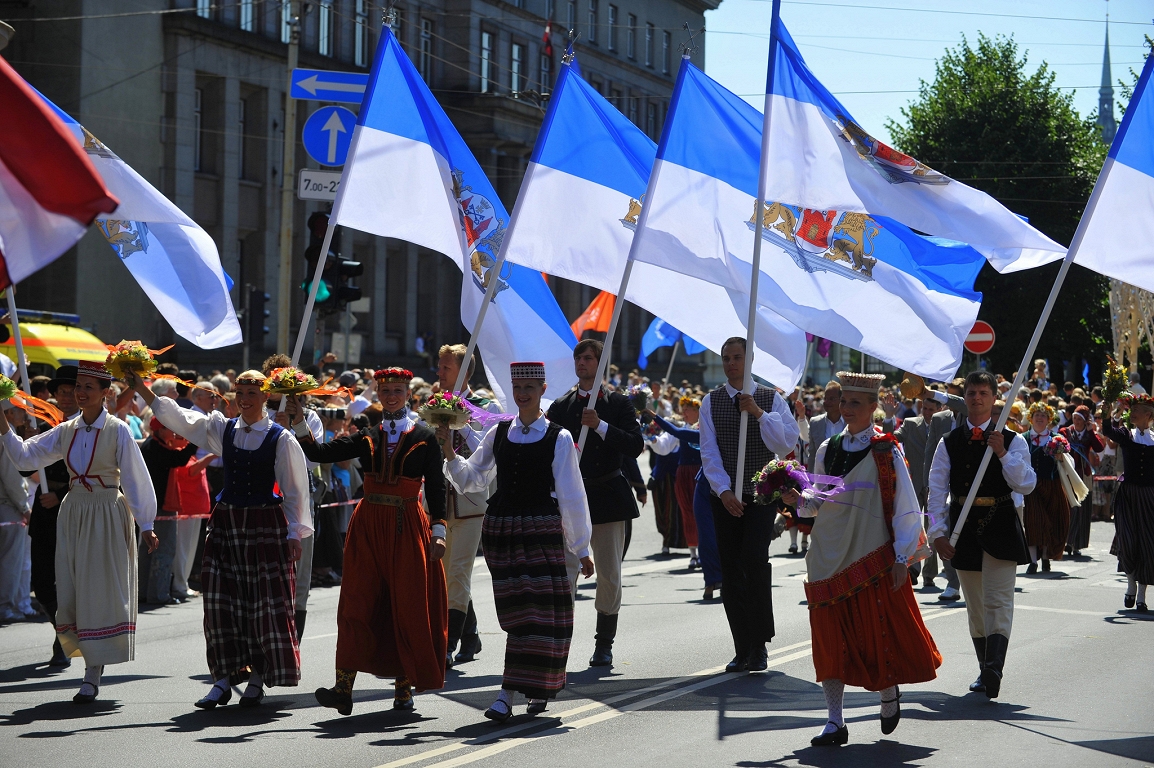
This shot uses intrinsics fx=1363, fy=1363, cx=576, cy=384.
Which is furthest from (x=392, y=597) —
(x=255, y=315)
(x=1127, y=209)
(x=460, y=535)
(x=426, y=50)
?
(x=426, y=50)

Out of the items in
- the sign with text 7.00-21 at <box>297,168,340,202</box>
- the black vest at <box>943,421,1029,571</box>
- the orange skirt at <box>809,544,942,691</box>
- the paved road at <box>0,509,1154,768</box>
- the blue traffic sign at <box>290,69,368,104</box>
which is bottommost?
the paved road at <box>0,509,1154,768</box>

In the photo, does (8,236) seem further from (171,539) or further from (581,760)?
(171,539)

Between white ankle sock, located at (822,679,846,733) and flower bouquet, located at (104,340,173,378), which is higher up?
flower bouquet, located at (104,340,173,378)

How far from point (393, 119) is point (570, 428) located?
270 cm

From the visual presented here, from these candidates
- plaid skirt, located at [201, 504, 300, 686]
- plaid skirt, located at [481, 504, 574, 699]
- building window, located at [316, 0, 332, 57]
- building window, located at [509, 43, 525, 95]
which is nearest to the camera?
plaid skirt, located at [481, 504, 574, 699]

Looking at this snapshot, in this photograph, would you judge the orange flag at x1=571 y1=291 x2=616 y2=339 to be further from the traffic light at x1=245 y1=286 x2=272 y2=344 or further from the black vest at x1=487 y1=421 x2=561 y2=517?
the black vest at x1=487 y1=421 x2=561 y2=517

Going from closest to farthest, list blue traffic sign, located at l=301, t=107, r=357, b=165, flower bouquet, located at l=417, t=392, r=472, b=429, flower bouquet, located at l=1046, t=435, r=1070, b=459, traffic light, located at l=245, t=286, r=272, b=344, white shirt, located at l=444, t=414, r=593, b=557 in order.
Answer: white shirt, located at l=444, t=414, r=593, b=557 → flower bouquet, located at l=417, t=392, r=472, b=429 → blue traffic sign, located at l=301, t=107, r=357, b=165 → flower bouquet, located at l=1046, t=435, r=1070, b=459 → traffic light, located at l=245, t=286, r=272, b=344

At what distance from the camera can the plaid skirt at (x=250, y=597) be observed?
792cm

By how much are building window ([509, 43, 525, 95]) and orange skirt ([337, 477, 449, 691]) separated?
142 ft

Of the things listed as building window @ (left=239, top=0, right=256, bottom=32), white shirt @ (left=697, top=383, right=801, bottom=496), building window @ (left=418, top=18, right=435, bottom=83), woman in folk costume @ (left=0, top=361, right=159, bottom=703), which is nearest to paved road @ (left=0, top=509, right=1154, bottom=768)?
woman in folk costume @ (left=0, top=361, right=159, bottom=703)

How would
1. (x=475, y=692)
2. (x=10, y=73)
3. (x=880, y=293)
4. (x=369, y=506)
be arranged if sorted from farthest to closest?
(x=880, y=293)
(x=475, y=692)
(x=369, y=506)
(x=10, y=73)

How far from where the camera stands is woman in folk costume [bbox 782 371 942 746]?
7.05 m

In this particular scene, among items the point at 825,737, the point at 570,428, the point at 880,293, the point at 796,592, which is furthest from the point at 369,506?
the point at 796,592

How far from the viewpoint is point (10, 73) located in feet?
13.5
